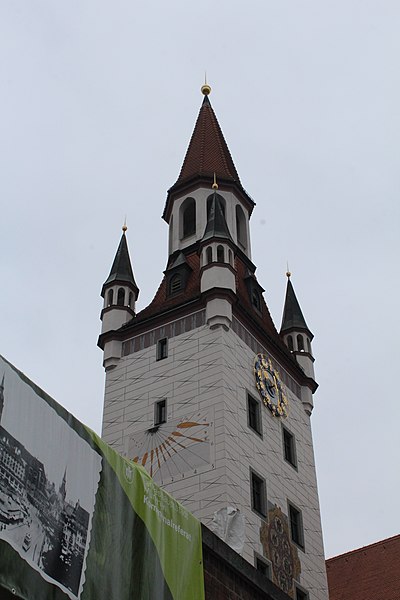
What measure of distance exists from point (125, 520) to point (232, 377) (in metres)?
18.4

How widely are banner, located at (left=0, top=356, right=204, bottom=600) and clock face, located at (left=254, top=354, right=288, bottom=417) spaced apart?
60.9 feet

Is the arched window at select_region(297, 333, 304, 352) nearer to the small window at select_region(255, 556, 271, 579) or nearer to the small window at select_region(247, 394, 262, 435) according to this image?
the small window at select_region(247, 394, 262, 435)

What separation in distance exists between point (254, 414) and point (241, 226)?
1144 centimetres

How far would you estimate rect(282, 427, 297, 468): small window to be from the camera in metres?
32.4

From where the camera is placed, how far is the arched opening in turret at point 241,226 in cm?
4012

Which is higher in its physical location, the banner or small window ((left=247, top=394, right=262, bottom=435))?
small window ((left=247, top=394, right=262, bottom=435))

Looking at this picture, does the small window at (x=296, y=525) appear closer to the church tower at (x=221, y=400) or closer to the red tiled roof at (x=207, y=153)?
the church tower at (x=221, y=400)

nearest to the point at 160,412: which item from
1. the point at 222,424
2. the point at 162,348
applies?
the point at 162,348

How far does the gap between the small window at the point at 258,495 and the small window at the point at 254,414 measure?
1.71 meters

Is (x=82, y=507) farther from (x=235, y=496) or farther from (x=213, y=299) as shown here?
(x=213, y=299)

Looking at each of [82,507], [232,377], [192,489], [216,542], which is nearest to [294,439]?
[232,377]

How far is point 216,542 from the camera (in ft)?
46.6

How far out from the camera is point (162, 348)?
3291 centimetres

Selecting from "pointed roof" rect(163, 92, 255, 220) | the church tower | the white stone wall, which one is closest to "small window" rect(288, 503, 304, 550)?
the church tower
